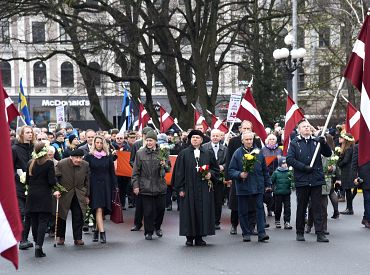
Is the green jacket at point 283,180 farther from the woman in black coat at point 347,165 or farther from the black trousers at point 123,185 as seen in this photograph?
the black trousers at point 123,185

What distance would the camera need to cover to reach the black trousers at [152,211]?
39.6 ft

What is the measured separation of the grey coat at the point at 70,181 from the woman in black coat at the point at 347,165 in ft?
19.4

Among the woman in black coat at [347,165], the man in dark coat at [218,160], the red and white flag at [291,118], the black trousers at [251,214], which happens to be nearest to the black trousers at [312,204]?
the black trousers at [251,214]

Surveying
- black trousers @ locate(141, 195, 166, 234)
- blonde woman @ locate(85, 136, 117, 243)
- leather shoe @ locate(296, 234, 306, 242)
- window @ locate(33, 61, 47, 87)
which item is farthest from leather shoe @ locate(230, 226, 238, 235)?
window @ locate(33, 61, 47, 87)

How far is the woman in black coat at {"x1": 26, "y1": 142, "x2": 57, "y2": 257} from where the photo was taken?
418 inches

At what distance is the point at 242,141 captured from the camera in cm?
1205

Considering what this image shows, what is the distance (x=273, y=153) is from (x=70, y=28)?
39.6 feet

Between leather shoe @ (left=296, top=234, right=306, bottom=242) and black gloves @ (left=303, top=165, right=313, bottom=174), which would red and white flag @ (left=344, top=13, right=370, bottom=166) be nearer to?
black gloves @ (left=303, top=165, right=313, bottom=174)

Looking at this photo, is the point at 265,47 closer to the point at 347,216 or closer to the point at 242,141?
the point at 347,216

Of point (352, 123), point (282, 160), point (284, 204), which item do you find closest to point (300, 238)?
point (284, 204)

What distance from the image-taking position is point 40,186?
35.2 ft

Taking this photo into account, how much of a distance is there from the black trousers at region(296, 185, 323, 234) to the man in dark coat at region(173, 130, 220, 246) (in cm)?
134

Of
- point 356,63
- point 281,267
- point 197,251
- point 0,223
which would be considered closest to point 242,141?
point 197,251

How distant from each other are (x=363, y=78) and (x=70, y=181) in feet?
20.3
